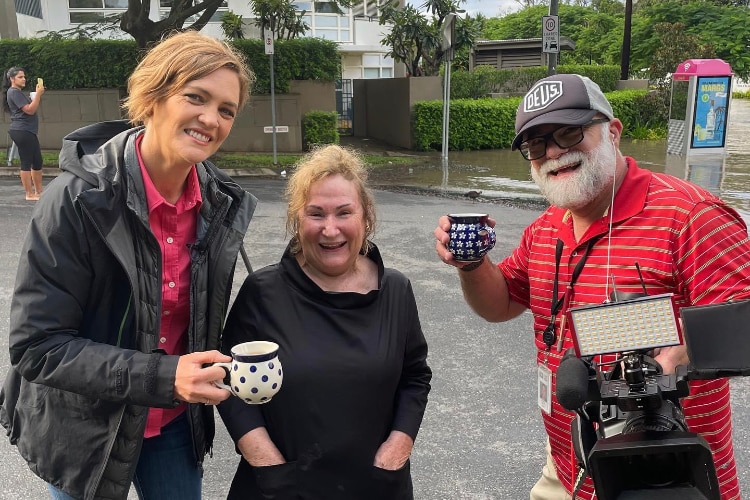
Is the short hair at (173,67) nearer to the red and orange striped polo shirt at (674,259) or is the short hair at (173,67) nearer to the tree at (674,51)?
the red and orange striped polo shirt at (674,259)

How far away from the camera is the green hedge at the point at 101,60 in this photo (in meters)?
16.6

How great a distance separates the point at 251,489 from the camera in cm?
216

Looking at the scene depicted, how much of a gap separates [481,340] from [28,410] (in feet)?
12.7

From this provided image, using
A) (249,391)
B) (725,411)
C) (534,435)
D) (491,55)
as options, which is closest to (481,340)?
(534,435)

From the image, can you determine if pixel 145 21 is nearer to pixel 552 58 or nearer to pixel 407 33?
pixel 407 33

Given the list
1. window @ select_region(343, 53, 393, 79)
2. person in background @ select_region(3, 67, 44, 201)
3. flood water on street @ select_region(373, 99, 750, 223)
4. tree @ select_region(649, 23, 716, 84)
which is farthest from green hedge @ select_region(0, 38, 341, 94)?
window @ select_region(343, 53, 393, 79)

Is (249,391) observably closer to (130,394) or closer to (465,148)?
(130,394)

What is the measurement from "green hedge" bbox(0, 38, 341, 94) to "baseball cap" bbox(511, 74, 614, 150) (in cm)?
1499

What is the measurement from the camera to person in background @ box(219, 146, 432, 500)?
6.91 feet

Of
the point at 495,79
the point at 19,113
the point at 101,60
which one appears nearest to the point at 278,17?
the point at 101,60

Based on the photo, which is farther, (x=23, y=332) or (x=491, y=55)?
(x=491, y=55)

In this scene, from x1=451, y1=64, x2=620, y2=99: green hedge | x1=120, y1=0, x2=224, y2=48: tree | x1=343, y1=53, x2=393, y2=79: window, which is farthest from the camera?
x1=343, y1=53, x2=393, y2=79: window

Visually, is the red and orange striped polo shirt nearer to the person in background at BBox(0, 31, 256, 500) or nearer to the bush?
the person in background at BBox(0, 31, 256, 500)

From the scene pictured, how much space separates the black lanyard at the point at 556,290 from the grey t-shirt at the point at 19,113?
32.7 feet
